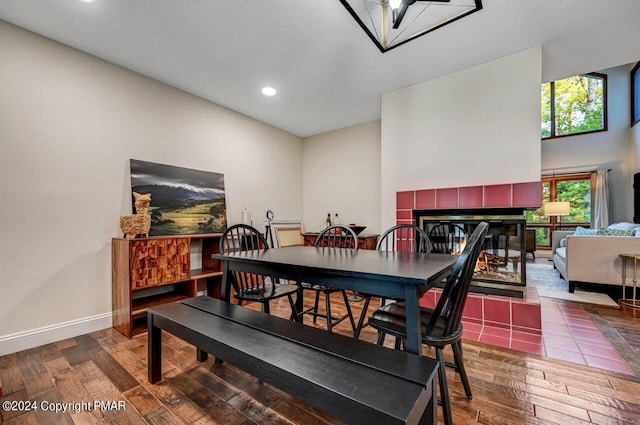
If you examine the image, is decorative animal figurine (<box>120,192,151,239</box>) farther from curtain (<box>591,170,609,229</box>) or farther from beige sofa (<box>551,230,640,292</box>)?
curtain (<box>591,170,609,229</box>)

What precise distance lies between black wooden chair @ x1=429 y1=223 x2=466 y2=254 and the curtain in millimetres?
5689

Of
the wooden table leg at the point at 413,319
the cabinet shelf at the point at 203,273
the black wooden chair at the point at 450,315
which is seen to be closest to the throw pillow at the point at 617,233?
the black wooden chair at the point at 450,315

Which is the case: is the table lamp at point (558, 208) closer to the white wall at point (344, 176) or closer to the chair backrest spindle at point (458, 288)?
the white wall at point (344, 176)

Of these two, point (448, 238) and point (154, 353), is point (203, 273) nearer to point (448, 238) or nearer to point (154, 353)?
point (154, 353)

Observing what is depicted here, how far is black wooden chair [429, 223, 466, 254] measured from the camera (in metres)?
2.99

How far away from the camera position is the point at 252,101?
12.1 ft

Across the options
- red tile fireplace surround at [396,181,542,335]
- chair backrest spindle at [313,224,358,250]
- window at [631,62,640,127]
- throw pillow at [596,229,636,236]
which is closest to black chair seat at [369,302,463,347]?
chair backrest spindle at [313,224,358,250]

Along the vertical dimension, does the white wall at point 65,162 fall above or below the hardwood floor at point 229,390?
above

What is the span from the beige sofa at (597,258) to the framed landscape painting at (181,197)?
472 centimetres

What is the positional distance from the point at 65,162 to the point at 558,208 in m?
8.48

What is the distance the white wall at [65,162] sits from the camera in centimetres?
221

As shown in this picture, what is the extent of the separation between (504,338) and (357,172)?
2981 millimetres

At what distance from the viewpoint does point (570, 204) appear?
6926 mm

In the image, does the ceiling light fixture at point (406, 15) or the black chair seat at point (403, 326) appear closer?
the black chair seat at point (403, 326)
